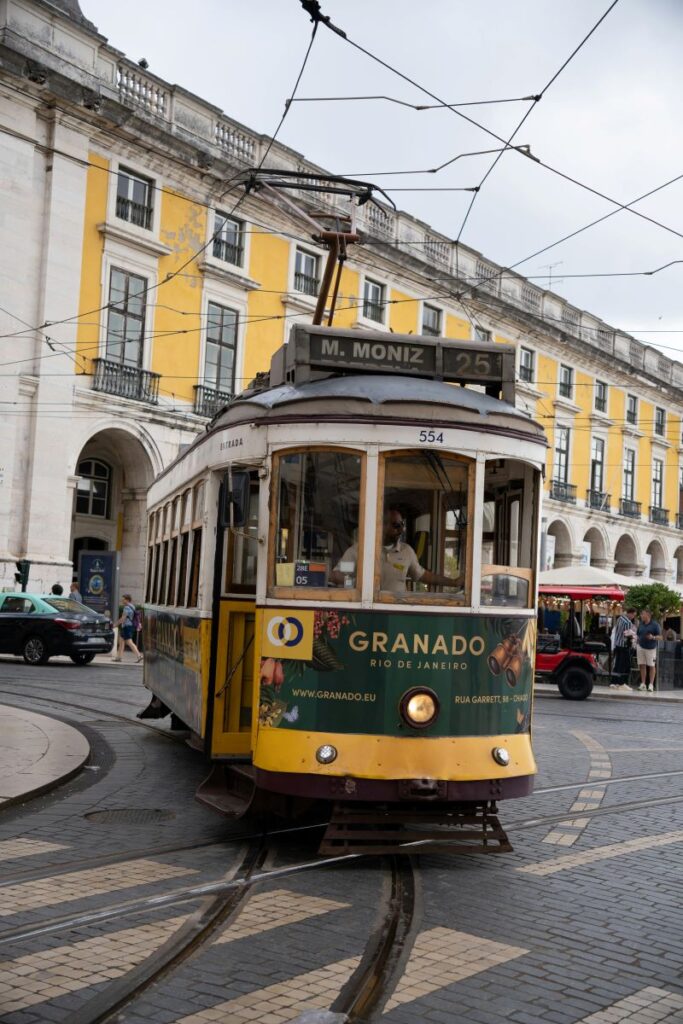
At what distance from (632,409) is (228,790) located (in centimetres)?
4816

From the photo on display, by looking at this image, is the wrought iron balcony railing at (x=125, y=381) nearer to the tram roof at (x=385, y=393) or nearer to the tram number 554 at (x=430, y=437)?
the tram roof at (x=385, y=393)

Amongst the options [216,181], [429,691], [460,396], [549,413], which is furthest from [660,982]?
[549,413]

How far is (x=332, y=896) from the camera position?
6.13 meters

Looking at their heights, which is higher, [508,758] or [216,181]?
[216,181]

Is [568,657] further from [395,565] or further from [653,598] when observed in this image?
[395,565]

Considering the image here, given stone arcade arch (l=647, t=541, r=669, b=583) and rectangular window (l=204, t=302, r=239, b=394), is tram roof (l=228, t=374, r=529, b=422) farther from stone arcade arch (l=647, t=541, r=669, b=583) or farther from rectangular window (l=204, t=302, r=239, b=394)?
stone arcade arch (l=647, t=541, r=669, b=583)

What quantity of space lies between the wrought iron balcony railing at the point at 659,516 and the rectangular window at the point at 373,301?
22502mm

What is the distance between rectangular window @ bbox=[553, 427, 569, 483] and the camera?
4722cm

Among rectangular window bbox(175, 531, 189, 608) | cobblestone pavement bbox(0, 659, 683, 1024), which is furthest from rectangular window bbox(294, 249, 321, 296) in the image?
cobblestone pavement bbox(0, 659, 683, 1024)

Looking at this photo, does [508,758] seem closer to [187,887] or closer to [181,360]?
[187,887]

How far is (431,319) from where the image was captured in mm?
40844

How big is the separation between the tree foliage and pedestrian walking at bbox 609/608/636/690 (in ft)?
14.5

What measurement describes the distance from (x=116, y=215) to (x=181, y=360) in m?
4.14

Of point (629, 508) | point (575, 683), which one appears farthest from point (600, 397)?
point (575, 683)
